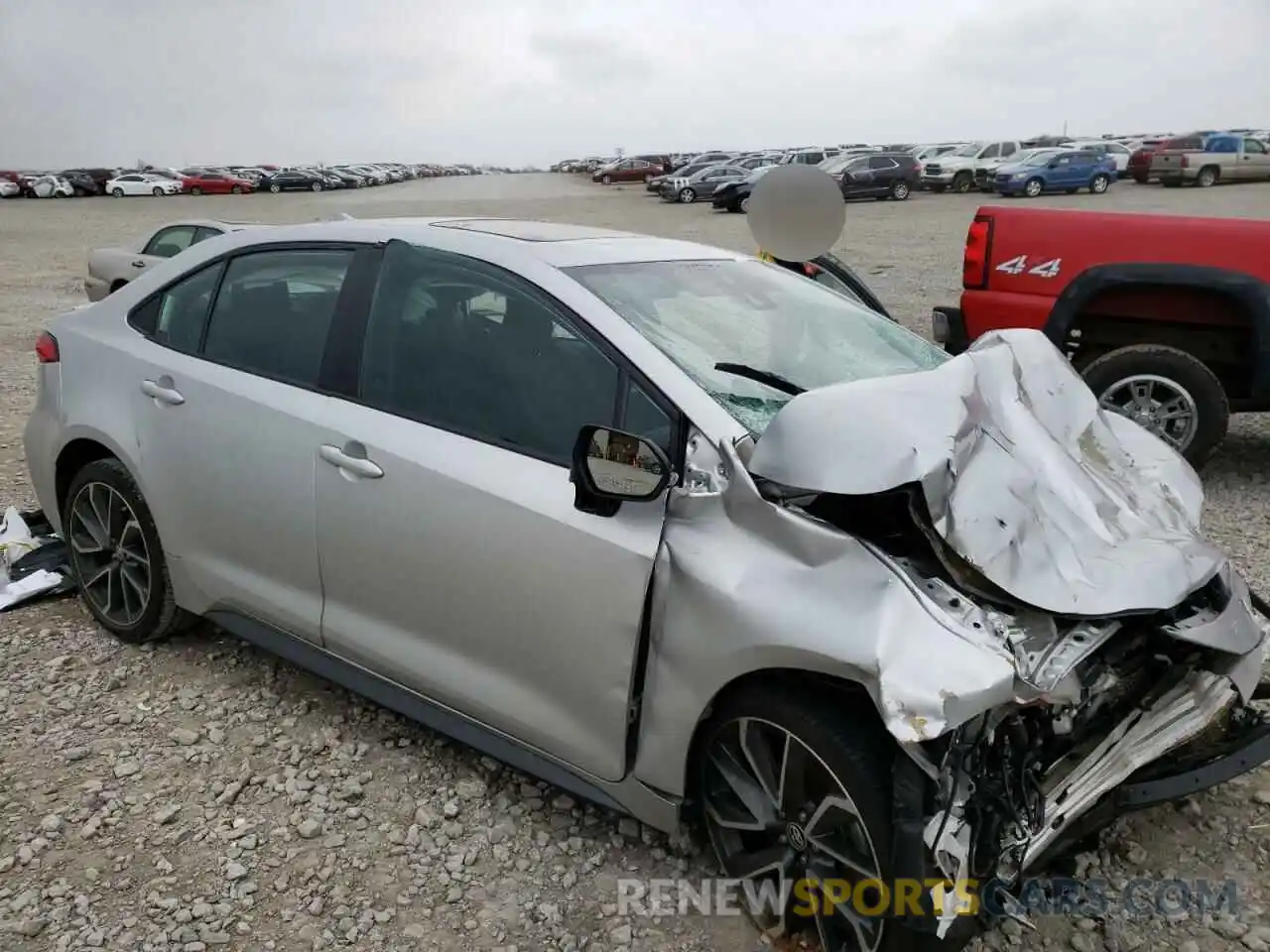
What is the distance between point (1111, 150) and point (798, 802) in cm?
3981

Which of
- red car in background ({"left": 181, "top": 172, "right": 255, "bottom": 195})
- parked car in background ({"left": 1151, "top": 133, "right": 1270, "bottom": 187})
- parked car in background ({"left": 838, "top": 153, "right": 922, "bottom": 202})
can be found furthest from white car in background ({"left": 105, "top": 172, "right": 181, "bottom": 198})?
parked car in background ({"left": 1151, "top": 133, "right": 1270, "bottom": 187})

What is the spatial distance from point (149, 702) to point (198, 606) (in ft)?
1.19

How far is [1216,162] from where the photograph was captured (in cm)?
3044

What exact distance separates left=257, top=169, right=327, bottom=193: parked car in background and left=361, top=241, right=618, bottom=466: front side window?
5842cm

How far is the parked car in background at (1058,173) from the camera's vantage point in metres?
30.1

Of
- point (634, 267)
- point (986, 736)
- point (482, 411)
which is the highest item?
point (634, 267)

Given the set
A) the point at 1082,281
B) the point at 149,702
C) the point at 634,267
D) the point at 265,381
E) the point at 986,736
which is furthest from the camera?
the point at 1082,281

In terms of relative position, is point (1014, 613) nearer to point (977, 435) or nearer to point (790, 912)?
point (977, 435)

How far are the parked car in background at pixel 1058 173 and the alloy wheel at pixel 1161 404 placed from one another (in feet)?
90.4

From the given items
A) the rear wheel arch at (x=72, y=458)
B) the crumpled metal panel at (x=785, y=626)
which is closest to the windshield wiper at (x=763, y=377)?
the crumpled metal panel at (x=785, y=626)

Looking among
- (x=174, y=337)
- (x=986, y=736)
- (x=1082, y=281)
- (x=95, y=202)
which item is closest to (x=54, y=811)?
(x=174, y=337)

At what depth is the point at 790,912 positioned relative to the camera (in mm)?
2371

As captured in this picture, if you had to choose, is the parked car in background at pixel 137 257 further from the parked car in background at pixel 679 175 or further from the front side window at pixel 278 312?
the parked car in background at pixel 679 175

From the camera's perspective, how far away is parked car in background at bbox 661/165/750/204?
36.6m
